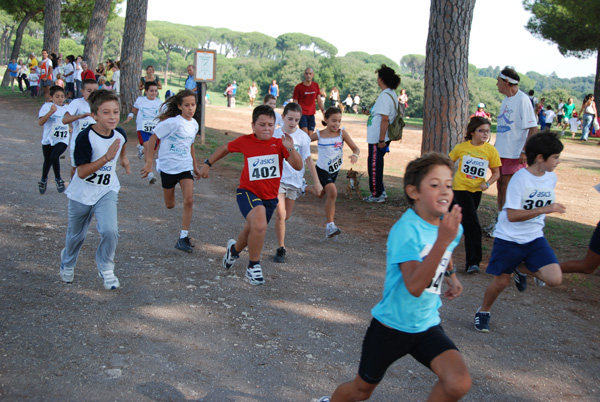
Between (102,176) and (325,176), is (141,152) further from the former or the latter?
(102,176)

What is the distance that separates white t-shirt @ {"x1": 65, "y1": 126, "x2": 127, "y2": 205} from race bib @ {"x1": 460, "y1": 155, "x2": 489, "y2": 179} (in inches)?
151

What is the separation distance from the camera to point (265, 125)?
5.88 metres

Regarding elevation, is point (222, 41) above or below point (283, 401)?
above

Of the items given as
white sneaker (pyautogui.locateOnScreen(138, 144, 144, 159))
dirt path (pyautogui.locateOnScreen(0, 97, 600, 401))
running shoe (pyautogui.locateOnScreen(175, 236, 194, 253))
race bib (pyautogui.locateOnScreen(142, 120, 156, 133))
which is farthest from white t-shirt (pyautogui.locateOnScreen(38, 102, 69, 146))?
running shoe (pyautogui.locateOnScreen(175, 236, 194, 253))

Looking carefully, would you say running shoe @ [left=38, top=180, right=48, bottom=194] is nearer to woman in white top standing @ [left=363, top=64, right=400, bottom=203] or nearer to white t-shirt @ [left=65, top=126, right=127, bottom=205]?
white t-shirt @ [left=65, top=126, right=127, bottom=205]

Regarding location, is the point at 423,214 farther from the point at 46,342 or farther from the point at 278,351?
the point at 46,342

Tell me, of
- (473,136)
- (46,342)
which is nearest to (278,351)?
(46,342)

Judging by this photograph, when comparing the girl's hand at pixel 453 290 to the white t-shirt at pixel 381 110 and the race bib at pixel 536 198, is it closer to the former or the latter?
the race bib at pixel 536 198

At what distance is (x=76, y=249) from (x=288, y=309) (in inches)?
80.4

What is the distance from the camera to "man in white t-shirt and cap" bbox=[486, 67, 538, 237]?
7.97 metres

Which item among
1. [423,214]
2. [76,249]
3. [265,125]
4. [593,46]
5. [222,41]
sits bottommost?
[76,249]

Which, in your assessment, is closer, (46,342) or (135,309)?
(46,342)

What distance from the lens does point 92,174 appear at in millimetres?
5250

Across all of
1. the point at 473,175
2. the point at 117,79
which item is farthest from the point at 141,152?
the point at 117,79
